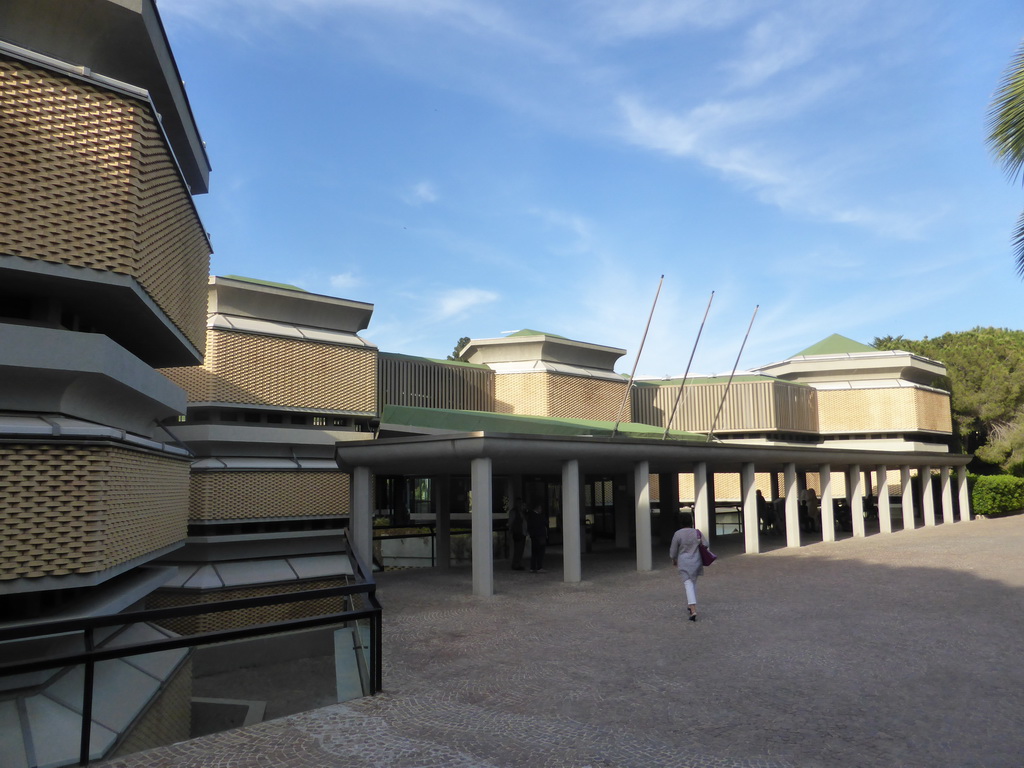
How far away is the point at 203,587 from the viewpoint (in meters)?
14.8

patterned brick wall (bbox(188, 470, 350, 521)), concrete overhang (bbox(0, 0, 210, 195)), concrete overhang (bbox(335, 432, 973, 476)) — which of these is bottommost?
patterned brick wall (bbox(188, 470, 350, 521))

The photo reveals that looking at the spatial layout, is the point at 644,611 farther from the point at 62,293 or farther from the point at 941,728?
the point at 62,293

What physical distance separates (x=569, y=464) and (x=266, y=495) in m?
6.89

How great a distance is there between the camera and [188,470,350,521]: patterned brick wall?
15.4m

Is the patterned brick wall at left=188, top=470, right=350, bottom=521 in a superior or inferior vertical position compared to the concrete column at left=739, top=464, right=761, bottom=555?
superior

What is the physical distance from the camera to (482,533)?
1316 centimetres

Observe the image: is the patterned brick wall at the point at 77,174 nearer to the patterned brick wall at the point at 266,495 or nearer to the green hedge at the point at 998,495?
the patterned brick wall at the point at 266,495

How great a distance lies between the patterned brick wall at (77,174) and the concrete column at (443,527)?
1117 cm

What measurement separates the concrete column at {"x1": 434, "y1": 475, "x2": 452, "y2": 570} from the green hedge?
74.6 ft

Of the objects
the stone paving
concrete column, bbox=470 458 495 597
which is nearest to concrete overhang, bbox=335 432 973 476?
concrete column, bbox=470 458 495 597

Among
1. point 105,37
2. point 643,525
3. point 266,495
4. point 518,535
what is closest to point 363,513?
point 266,495

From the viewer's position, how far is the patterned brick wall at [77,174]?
820 cm

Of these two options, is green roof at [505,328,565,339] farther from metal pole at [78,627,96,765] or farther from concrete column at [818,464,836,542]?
metal pole at [78,627,96,765]

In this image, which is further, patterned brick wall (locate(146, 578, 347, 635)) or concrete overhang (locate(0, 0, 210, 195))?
patterned brick wall (locate(146, 578, 347, 635))
